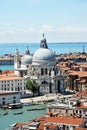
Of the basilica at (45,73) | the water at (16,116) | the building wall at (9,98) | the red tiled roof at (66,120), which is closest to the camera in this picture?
the red tiled roof at (66,120)

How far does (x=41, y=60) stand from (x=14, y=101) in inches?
289

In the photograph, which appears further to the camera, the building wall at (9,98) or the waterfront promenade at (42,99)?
the waterfront promenade at (42,99)

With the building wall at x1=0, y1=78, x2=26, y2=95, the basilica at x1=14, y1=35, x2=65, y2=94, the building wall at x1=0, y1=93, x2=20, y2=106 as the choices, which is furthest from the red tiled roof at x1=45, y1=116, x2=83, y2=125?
the basilica at x1=14, y1=35, x2=65, y2=94

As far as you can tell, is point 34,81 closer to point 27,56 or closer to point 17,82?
point 17,82

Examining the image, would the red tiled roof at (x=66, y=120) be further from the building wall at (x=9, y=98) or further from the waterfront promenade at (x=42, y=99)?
the waterfront promenade at (x=42, y=99)

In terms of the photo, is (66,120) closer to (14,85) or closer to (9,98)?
(9,98)

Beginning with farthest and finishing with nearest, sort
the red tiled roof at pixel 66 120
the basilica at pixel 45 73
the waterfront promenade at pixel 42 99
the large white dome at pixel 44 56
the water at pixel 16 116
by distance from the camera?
the large white dome at pixel 44 56 → the basilica at pixel 45 73 → the waterfront promenade at pixel 42 99 → the water at pixel 16 116 → the red tiled roof at pixel 66 120

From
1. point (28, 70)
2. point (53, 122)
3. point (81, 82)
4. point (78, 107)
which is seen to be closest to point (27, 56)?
point (28, 70)

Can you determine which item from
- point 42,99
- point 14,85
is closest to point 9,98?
point 42,99

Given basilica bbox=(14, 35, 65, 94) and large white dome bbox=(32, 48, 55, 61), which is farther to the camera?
large white dome bbox=(32, 48, 55, 61)

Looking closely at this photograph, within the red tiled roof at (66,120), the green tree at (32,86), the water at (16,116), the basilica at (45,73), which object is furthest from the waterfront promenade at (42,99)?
the red tiled roof at (66,120)

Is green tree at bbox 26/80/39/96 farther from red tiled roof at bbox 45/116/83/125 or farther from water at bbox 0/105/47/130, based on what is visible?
red tiled roof at bbox 45/116/83/125

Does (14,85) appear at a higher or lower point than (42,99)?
higher

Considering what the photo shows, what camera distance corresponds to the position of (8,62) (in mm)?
82938
